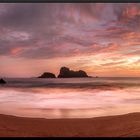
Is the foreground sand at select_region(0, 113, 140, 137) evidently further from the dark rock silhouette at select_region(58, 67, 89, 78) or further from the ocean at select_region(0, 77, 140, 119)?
the dark rock silhouette at select_region(58, 67, 89, 78)

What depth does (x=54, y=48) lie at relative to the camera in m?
4.69

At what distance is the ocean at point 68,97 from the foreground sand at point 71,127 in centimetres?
5

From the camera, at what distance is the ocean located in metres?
4.66

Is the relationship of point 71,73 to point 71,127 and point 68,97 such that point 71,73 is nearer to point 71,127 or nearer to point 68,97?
point 68,97

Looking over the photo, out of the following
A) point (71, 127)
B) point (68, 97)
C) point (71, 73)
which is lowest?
point (71, 127)

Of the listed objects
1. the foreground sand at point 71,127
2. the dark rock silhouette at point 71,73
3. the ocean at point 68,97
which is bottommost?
the foreground sand at point 71,127

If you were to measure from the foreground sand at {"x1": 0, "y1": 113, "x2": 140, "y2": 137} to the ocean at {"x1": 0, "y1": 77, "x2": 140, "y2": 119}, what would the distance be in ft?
0.17

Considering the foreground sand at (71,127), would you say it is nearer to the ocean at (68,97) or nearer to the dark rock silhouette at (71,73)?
the ocean at (68,97)

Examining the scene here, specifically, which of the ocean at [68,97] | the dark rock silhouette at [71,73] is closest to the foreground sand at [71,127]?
the ocean at [68,97]

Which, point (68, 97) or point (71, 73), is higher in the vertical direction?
point (71, 73)

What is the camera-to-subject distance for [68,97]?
4668mm

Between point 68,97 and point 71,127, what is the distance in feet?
0.94

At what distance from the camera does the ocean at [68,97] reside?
4660mm

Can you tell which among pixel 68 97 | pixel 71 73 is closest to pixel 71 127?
pixel 68 97
